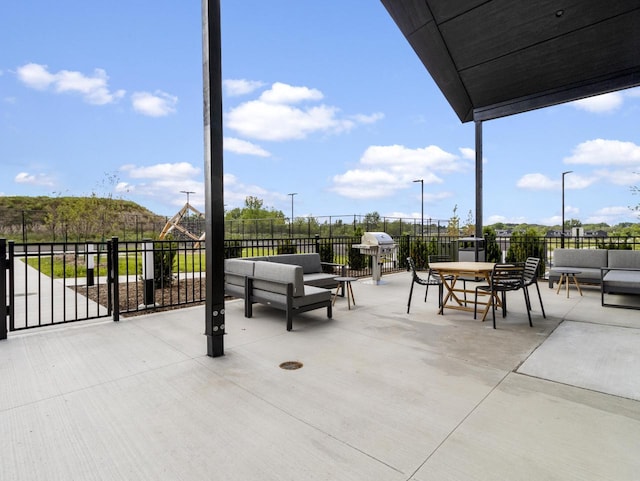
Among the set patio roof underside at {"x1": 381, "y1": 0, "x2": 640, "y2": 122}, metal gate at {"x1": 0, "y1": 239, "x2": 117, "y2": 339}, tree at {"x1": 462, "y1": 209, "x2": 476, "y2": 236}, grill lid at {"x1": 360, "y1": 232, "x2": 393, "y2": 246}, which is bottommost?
metal gate at {"x1": 0, "y1": 239, "x2": 117, "y2": 339}

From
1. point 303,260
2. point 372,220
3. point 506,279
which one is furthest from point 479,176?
point 372,220

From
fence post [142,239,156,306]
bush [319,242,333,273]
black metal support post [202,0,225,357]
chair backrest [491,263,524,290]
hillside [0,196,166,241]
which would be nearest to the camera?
black metal support post [202,0,225,357]

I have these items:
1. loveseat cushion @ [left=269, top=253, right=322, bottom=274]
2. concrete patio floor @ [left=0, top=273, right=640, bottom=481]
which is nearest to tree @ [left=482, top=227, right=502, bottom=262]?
concrete patio floor @ [left=0, top=273, right=640, bottom=481]

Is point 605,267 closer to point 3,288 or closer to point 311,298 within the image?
point 311,298

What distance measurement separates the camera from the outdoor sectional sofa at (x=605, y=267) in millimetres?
5344

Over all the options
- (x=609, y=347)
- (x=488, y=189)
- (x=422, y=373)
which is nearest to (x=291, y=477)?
(x=422, y=373)

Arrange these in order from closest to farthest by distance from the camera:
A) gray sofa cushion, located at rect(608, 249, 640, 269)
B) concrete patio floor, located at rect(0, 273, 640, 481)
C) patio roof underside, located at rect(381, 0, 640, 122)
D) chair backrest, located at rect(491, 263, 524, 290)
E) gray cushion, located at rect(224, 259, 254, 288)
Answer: concrete patio floor, located at rect(0, 273, 640, 481), chair backrest, located at rect(491, 263, 524, 290), patio roof underside, located at rect(381, 0, 640, 122), gray cushion, located at rect(224, 259, 254, 288), gray sofa cushion, located at rect(608, 249, 640, 269)

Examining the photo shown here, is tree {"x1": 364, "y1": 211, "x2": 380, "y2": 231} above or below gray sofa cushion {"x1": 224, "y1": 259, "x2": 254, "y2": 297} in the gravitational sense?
above

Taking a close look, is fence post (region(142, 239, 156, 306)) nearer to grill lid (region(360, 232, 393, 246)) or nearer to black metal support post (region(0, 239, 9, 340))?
black metal support post (region(0, 239, 9, 340))

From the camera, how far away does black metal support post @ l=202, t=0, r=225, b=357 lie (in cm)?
309

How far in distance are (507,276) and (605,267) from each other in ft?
13.1

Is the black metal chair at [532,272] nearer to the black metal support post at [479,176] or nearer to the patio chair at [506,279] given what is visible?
the patio chair at [506,279]

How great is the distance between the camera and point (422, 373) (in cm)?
279

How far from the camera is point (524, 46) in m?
5.45
